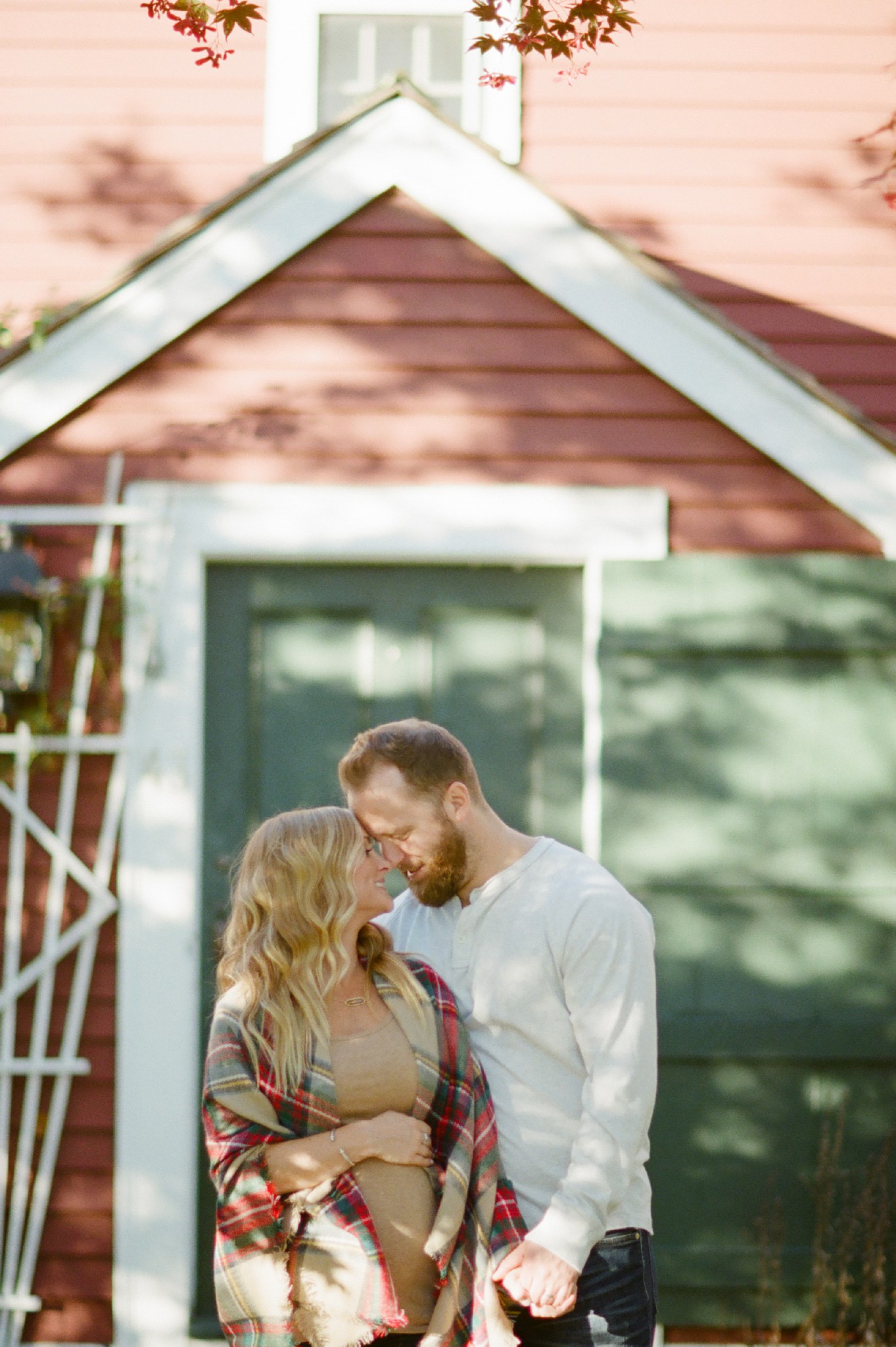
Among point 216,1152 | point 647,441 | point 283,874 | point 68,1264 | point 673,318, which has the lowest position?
point 68,1264

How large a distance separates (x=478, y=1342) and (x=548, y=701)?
2156mm

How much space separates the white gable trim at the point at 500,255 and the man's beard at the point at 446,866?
2016 millimetres

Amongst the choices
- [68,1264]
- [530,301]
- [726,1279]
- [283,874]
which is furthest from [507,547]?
[68,1264]

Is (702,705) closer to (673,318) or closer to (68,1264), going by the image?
(673,318)

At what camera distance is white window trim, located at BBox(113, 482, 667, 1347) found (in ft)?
12.8

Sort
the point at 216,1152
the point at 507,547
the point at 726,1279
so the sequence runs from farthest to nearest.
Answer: the point at 507,547
the point at 726,1279
the point at 216,1152

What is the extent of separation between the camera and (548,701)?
414cm

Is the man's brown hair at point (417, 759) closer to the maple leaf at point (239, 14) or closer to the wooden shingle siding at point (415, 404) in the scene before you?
the maple leaf at point (239, 14)

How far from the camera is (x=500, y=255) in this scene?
402 centimetres

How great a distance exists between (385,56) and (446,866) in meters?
3.51

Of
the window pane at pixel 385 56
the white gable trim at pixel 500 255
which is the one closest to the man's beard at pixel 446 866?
the white gable trim at pixel 500 255

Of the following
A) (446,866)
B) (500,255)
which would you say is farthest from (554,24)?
(446,866)

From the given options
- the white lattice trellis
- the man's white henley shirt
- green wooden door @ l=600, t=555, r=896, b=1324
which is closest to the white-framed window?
the white lattice trellis

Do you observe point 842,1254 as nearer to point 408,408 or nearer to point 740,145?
point 408,408
